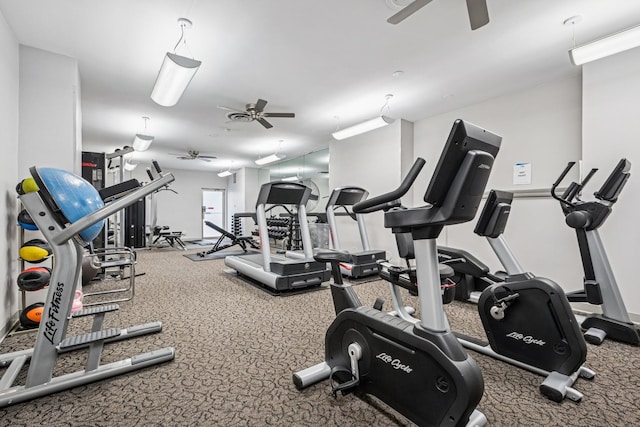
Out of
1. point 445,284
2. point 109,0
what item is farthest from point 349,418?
point 109,0

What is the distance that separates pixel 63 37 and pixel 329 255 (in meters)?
3.53

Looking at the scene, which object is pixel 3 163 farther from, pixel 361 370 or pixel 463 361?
pixel 463 361

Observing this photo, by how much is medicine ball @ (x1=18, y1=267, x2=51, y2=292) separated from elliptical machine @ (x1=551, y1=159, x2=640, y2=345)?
4.40 metres

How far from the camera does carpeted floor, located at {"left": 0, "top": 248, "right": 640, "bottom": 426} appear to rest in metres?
1.45

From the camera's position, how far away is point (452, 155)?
1117 mm

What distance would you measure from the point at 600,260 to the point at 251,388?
3021 mm

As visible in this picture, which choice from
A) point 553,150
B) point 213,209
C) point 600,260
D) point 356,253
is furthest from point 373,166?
point 213,209

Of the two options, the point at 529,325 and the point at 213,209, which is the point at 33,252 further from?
the point at 213,209

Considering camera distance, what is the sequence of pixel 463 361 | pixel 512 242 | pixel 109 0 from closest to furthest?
pixel 463 361 < pixel 109 0 < pixel 512 242

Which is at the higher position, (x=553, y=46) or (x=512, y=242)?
(x=553, y=46)

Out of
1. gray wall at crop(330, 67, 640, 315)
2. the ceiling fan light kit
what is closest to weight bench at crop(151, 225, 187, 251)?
the ceiling fan light kit

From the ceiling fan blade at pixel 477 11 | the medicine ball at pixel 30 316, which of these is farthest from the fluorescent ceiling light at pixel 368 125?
the medicine ball at pixel 30 316

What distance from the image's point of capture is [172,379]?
5.84ft

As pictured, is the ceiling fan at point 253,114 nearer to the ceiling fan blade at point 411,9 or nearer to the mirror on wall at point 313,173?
the ceiling fan blade at point 411,9
